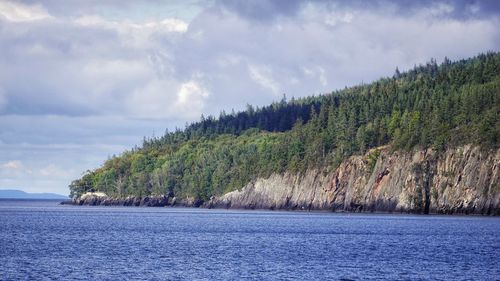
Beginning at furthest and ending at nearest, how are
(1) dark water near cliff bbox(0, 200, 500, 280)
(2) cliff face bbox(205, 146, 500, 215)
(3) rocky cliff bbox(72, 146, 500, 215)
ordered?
1. (3) rocky cliff bbox(72, 146, 500, 215)
2. (2) cliff face bbox(205, 146, 500, 215)
3. (1) dark water near cliff bbox(0, 200, 500, 280)

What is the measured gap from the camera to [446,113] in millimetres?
189625

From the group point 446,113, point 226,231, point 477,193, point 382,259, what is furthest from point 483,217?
point 382,259

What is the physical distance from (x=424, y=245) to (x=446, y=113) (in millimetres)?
100162

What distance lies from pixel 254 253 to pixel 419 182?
9235cm

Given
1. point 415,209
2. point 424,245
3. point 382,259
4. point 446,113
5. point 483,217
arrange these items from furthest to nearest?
point 446,113 < point 415,209 < point 483,217 < point 424,245 < point 382,259

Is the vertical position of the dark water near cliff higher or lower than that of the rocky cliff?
lower

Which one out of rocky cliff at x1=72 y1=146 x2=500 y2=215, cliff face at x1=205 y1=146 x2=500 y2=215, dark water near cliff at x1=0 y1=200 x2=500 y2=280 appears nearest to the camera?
dark water near cliff at x1=0 y1=200 x2=500 y2=280

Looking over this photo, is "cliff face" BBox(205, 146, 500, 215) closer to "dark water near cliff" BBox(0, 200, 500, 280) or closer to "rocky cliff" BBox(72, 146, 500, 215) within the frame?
"rocky cliff" BBox(72, 146, 500, 215)

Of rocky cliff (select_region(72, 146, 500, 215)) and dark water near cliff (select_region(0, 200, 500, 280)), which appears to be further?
rocky cliff (select_region(72, 146, 500, 215))

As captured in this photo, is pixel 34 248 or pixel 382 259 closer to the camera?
pixel 382 259

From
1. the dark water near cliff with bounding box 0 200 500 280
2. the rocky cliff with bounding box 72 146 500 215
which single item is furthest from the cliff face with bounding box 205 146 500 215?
the dark water near cliff with bounding box 0 200 500 280

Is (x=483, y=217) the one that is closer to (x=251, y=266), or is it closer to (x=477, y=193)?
(x=477, y=193)

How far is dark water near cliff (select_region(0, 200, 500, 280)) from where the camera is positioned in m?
65.5

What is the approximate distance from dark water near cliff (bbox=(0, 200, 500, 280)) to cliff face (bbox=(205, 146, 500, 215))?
109ft
